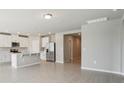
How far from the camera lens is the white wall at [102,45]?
4.67 m

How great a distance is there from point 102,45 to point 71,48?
4298 mm

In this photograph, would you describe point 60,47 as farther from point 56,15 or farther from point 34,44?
point 56,15

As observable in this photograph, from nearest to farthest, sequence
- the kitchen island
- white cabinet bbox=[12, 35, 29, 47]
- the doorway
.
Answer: the kitchen island < the doorway < white cabinet bbox=[12, 35, 29, 47]

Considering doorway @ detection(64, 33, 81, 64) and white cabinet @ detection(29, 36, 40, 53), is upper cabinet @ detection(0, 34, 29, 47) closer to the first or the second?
white cabinet @ detection(29, 36, 40, 53)

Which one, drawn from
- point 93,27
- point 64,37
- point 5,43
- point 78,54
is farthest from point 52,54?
point 93,27

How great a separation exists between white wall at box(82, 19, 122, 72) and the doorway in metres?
2.75

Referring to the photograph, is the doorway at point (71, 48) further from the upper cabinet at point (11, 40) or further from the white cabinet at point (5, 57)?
the white cabinet at point (5, 57)

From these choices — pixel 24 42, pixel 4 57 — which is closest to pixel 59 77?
pixel 4 57

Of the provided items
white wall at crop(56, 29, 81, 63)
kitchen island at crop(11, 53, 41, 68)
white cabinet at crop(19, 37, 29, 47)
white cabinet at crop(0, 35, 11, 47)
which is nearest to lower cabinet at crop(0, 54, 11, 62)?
white cabinet at crop(0, 35, 11, 47)

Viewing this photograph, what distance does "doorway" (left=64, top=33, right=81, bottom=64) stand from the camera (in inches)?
334

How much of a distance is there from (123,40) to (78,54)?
598 cm

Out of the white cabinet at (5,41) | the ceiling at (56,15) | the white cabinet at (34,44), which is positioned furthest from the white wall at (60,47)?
the white cabinet at (5,41)
